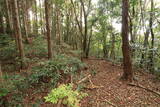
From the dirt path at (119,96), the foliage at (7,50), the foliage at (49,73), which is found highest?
the foliage at (7,50)

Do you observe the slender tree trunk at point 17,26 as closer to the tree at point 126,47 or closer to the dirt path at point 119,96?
the dirt path at point 119,96

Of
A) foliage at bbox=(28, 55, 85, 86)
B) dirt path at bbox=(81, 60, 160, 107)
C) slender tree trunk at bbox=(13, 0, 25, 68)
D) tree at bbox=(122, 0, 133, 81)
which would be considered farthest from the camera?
slender tree trunk at bbox=(13, 0, 25, 68)

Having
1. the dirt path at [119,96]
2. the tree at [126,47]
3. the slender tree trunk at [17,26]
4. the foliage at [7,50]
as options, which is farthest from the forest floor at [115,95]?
the foliage at [7,50]

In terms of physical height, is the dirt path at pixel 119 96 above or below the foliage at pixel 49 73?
below

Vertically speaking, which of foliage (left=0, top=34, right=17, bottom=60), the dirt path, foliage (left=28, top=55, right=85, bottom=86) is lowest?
the dirt path

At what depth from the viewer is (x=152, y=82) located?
707 centimetres

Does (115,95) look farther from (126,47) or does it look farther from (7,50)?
(7,50)

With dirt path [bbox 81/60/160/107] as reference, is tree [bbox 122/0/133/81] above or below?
above

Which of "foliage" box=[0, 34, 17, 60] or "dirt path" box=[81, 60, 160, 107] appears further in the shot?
"foliage" box=[0, 34, 17, 60]

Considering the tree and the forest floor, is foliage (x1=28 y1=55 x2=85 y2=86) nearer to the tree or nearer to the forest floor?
the forest floor

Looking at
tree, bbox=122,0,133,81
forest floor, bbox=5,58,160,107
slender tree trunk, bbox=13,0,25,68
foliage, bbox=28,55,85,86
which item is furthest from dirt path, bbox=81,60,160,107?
slender tree trunk, bbox=13,0,25,68

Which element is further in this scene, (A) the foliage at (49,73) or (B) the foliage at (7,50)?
(B) the foliage at (7,50)

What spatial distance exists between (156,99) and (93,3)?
1136cm

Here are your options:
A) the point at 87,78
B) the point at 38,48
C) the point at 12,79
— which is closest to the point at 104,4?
the point at 38,48
